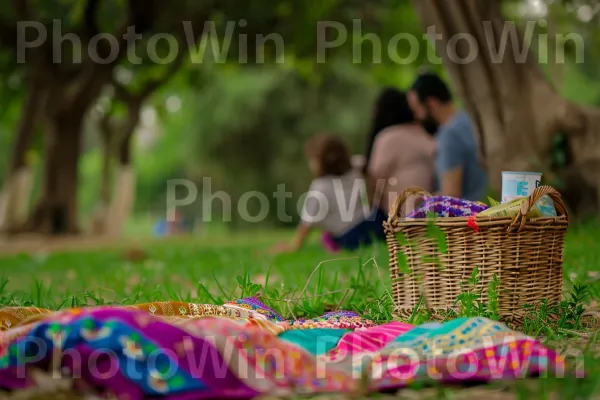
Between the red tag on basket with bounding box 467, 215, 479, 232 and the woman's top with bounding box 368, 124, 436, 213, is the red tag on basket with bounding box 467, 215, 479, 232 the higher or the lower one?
the lower one

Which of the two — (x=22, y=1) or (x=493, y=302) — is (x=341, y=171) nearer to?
(x=493, y=302)

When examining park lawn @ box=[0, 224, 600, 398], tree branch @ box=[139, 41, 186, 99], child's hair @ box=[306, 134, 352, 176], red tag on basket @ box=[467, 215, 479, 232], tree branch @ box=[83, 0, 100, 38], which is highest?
tree branch @ box=[83, 0, 100, 38]

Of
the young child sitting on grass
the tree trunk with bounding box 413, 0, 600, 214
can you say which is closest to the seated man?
the tree trunk with bounding box 413, 0, 600, 214

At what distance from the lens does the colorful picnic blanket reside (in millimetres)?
2102

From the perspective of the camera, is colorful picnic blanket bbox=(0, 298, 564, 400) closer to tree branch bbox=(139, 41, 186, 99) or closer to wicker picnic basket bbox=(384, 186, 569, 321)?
wicker picnic basket bbox=(384, 186, 569, 321)

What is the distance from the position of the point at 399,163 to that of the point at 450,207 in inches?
→ 162

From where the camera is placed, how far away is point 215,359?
2.17 metres

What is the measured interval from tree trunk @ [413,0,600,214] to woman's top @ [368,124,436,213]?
557 mm

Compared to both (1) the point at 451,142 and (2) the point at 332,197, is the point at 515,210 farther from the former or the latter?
(2) the point at 332,197

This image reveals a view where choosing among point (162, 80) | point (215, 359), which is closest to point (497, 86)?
point (215, 359)

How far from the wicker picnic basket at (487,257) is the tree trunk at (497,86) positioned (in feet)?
12.6

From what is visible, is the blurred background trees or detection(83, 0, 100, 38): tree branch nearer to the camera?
the blurred background trees

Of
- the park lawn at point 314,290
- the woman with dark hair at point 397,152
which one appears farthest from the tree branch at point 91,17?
Result: the woman with dark hair at point 397,152

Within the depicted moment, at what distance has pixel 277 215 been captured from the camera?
2859cm
